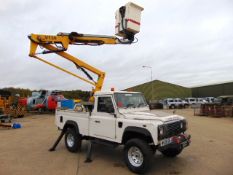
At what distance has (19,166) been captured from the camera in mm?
7039

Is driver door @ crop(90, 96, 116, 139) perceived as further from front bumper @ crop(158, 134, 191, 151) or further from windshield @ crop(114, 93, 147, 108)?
front bumper @ crop(158, 134, 191, 151)

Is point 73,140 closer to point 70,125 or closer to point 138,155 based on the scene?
point 70,125

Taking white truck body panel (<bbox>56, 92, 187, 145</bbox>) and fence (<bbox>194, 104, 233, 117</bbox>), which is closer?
white truck body panel (<bbox>56, 92, 187, 145</bbox>)

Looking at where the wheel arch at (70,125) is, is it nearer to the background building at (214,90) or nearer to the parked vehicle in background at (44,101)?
the parked vehicle in background at (44,101)

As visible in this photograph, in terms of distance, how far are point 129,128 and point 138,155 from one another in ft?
2.46

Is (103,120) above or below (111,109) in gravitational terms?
below

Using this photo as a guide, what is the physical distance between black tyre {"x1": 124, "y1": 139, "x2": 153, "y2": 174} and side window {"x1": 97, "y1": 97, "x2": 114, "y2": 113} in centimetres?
132

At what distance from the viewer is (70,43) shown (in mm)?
10867

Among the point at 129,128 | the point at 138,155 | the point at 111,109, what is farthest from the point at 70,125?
the point at 138,155

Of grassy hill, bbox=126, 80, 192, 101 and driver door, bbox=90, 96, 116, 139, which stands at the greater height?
grassy hill, bbox=126, 80, 192, 101

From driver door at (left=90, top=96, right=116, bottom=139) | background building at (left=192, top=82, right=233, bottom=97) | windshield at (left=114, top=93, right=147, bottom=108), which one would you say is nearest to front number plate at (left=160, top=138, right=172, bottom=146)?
driver door at (left=90, top=96, right=116, bottom=139)

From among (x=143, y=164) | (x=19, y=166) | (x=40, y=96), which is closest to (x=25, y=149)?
(x=19, y=166)

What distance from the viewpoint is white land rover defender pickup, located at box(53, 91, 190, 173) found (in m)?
6.10

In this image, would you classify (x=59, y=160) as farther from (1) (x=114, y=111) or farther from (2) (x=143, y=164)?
(2) (x=143, y=164)
